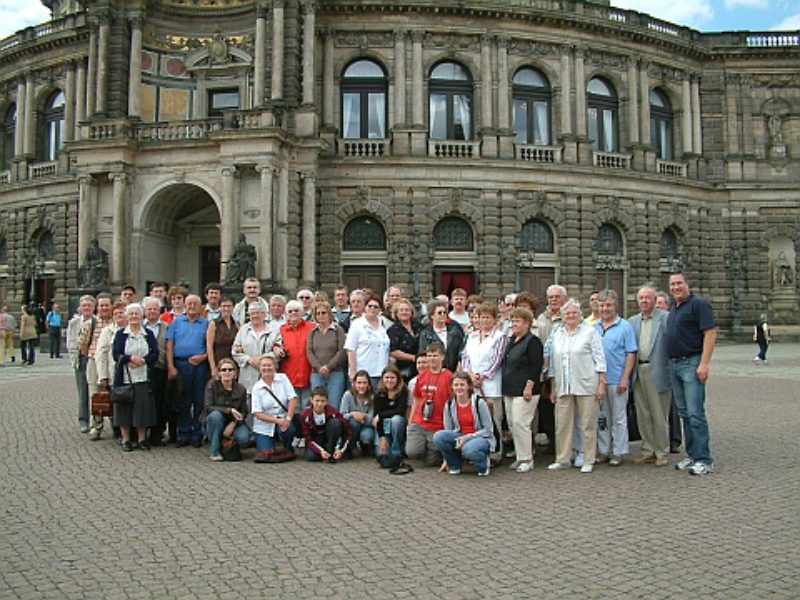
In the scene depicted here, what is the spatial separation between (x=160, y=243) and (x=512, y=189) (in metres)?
15.0

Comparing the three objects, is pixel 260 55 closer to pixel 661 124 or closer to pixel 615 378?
pixel 661 124

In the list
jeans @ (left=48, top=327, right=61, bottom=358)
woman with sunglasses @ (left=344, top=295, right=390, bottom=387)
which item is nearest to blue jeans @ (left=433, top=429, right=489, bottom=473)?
woman with sunglasses @ (left=344, top=295, right=390, bottom=387)

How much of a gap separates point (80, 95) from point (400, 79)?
49.2ft

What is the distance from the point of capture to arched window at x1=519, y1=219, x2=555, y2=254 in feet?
110

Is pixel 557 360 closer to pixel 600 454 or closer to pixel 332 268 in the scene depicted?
pixel 600 454

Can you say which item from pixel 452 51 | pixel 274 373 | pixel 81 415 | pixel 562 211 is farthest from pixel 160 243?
pixel 274 373

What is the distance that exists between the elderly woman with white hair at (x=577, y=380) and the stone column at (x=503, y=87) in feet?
80.9

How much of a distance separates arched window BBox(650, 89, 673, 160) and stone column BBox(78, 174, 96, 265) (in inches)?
1003

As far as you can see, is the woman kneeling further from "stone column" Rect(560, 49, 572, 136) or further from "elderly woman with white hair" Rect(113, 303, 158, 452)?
"stone column" Rect(560, 49, 572, 136)

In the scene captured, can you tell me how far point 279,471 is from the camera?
9.56 metres

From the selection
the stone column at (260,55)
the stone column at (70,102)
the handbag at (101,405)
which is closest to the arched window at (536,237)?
the stone column at (260,55)

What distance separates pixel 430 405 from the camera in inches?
384

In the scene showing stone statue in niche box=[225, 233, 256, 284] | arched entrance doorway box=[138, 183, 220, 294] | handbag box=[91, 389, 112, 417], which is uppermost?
arched entrance doorway box=[138, 183, 220, 294]

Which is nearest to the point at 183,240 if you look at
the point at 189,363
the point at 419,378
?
the point at 189,363
